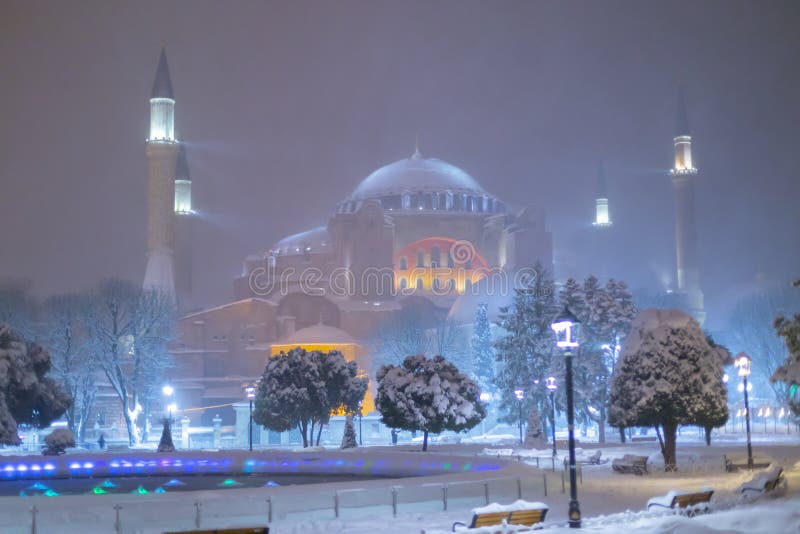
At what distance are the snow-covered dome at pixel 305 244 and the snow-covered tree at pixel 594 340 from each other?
46.5 m

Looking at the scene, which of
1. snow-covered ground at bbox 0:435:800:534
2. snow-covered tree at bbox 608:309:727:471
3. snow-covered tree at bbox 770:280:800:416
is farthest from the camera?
snow-covered tree at bbox 608:309:727:471

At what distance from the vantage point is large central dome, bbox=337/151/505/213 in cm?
8900

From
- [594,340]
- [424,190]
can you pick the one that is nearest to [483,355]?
[594,340]

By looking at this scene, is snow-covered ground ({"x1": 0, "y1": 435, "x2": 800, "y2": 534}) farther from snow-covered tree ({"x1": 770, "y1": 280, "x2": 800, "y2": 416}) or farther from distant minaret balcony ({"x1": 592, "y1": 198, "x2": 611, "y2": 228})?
distant minaret balcony ({"x1": 592, "y1": 198, "x2": 611, "y2": 228})

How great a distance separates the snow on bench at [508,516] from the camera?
1219cm

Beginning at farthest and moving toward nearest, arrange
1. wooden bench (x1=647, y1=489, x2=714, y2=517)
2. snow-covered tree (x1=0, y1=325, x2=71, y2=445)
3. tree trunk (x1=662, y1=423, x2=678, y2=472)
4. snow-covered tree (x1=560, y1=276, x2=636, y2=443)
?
snow-covered tree (x1=560, y1=276, x2=636, y2=443)
snow-covered tree (x1=0, y1=325, x2=71, y2=445)
tree trunk (x1=662, y1=423, x2=678, y2=472)
wooden bench (x1=647, y1=489, x2=714, y2=517)

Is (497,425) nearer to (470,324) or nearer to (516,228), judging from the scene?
(470,324)

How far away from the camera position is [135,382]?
4609cm

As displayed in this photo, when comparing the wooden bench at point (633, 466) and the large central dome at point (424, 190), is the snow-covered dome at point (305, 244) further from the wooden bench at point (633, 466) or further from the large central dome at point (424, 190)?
the wooden bench at point (633, 466)

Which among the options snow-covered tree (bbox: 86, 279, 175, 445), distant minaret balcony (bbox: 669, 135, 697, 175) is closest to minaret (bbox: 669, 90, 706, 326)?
distant minaret balcony (bbox: 669, 135, 697, 175)

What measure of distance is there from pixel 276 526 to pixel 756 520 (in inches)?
247

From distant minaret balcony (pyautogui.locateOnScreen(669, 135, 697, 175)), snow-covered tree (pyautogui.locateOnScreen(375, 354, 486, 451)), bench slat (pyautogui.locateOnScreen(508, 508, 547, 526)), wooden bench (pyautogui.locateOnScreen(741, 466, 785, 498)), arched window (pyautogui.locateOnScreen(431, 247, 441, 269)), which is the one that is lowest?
bench slat (pyautogui.locateOnScreen(508, 508, 547, 526))

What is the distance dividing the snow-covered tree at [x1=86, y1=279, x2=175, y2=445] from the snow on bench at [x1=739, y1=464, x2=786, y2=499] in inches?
1312

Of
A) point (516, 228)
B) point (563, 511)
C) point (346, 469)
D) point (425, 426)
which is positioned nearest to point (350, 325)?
point (516, 228)
